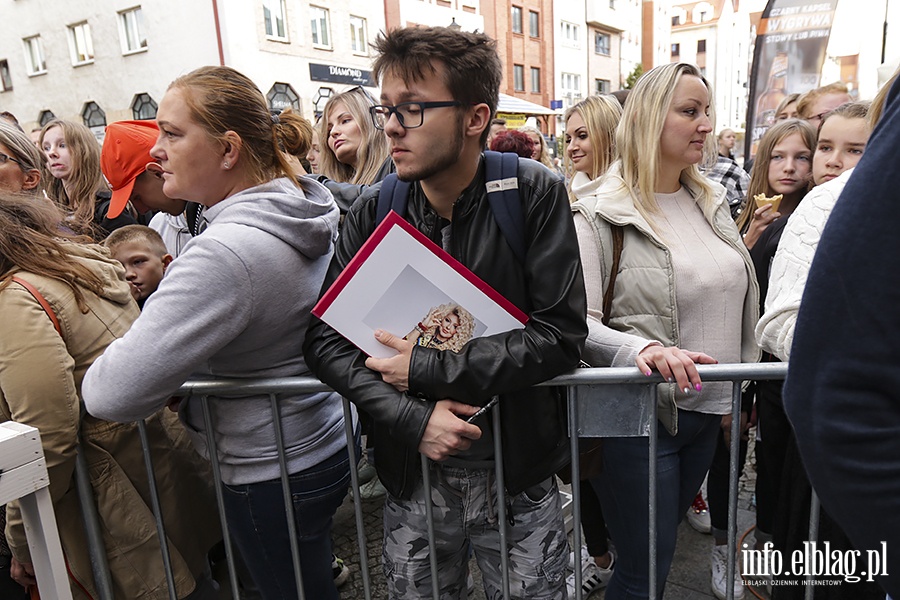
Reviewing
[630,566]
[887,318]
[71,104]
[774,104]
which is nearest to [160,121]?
[887,318]

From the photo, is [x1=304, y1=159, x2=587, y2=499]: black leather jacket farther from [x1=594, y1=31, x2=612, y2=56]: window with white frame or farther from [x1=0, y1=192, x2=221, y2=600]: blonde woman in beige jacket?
[x1=594, y1=31, x2=612, y2=56]: window with white frame

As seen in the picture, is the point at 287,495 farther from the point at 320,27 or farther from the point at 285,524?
the point at 320,27

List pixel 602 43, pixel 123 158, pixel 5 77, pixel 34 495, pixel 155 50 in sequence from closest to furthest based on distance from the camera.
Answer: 1. pixel 34 495
2. pixel 123 158
3. pixel 155 50
4. pixel 5 77
5. pixel 602 43

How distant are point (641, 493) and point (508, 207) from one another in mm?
1007

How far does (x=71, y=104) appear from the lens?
74.2 feet

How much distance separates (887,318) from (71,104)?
2707 cm

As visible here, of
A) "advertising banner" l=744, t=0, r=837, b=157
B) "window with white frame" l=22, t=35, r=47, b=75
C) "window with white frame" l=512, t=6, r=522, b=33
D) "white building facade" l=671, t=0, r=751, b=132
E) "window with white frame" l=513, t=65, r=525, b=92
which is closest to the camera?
"advertising banner" l=744, t=0, r=837, b=157

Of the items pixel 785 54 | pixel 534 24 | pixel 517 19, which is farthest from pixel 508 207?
pixel 534 24

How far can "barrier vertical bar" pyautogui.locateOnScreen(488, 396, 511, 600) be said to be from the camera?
5.39 ft

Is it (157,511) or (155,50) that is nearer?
(157,511)

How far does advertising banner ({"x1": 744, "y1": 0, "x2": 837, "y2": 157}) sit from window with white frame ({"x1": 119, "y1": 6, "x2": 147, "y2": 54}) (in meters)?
19.7

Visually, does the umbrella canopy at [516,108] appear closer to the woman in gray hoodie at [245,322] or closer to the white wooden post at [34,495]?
the woman in gray hoodie at [245,322]

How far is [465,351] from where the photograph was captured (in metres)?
1.50

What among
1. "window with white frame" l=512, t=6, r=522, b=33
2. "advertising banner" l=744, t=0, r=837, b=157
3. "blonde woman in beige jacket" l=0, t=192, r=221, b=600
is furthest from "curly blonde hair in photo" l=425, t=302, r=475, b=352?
"window with white frame" l=512, t=6, r=522, b=33
